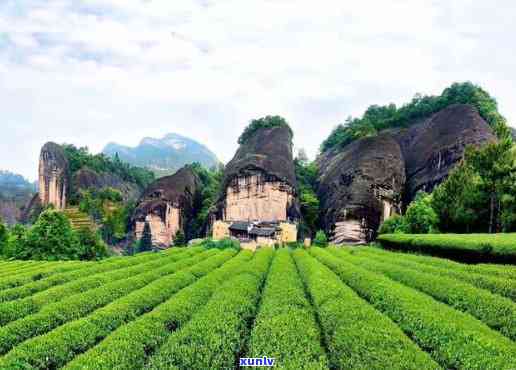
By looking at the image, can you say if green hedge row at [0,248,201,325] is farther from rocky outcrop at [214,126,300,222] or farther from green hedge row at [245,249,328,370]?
rocky outcrop at [214,126,300,222]

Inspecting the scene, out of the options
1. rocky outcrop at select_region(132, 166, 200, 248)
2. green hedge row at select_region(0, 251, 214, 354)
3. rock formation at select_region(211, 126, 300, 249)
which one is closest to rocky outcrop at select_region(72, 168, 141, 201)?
rocky outcrop at select_region(132, 166, 200, 248)

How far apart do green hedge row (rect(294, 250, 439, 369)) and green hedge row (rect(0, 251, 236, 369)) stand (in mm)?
4607

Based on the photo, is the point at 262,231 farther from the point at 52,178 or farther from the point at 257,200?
the point at 52,178

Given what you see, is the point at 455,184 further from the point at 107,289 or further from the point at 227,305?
the point at 107,289

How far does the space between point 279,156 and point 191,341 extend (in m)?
47.2

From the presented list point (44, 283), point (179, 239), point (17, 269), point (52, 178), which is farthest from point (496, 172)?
point (52, 178)

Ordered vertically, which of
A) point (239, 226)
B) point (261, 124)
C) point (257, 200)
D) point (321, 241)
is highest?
point (261, 124)

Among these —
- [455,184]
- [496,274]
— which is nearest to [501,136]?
[455,184]

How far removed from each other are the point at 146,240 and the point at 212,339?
4842 centimetres

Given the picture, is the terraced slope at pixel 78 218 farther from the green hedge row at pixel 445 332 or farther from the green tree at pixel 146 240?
the green hedge row at pixel 445 332

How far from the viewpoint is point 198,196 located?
63.9 m

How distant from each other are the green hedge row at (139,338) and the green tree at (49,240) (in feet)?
91.0

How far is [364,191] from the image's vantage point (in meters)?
38.8

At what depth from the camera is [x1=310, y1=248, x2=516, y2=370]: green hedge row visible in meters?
4.67
